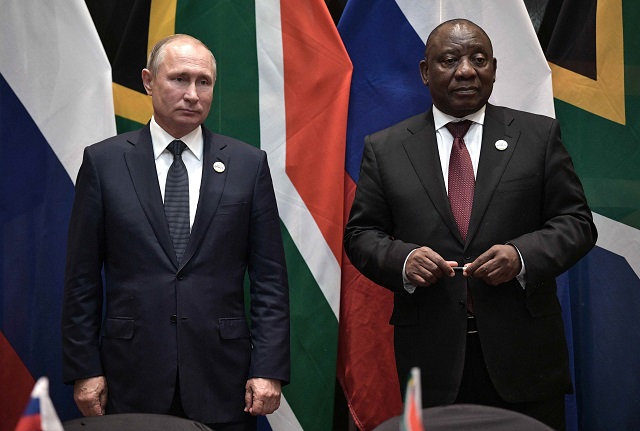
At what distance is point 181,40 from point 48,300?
1.06 meters

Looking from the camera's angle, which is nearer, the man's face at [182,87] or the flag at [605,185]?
the man's face at [182,87]

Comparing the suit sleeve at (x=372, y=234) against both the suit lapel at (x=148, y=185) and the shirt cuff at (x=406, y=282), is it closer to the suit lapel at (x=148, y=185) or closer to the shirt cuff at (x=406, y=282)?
the shirt cuff at (x=406, y=282)

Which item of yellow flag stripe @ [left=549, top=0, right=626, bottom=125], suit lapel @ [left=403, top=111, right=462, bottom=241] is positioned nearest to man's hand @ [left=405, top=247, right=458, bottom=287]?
suit lapel @ [left=403, top=111, right=462, bottom=241]

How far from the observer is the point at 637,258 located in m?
3.11

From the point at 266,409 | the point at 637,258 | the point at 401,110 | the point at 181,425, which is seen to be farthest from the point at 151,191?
the point at 637,258

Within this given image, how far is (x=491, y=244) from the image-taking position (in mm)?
2520

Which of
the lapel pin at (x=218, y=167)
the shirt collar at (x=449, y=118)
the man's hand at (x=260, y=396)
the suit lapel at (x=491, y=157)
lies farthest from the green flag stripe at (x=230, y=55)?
the man's hand at (x=260, y=396)

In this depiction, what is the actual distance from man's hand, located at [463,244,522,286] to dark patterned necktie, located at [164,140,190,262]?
2.61ft

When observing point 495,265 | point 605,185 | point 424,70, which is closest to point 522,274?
point 495,265

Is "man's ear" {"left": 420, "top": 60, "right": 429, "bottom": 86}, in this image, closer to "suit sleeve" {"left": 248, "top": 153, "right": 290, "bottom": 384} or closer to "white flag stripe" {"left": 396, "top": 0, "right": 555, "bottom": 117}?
"white flag stripe" {"left": 396, "top": 0, "right": 555, "bottom": 117}

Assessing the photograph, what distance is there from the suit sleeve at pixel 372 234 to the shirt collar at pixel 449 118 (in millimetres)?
219

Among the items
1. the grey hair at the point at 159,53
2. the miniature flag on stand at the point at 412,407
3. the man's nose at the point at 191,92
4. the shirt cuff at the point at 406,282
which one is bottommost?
the miniature flag on stand at the point at 412,407

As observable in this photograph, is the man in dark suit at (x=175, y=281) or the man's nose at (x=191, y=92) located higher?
the man's nose at (x=191, y=92)

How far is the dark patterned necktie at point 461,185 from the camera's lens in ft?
8.43
